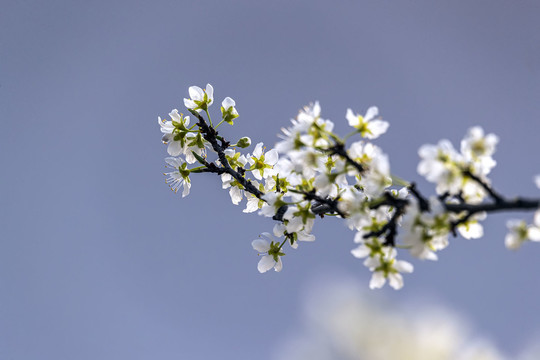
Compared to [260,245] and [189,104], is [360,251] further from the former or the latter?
[189,104]

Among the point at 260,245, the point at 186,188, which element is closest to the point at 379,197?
the point at 260,245

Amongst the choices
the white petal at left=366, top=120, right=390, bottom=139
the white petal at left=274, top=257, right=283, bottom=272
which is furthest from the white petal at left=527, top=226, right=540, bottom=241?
the white petal at left=274, top=257, right=283, bottom=272

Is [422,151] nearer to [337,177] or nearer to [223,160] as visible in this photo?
[337,177]

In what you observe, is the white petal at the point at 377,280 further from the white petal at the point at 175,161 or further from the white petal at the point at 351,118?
the white petal at the point at 175,161

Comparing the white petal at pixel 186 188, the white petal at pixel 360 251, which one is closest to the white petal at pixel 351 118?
the white petal at pixel 360 251

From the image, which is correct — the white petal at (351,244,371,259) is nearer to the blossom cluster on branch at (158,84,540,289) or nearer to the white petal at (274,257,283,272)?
the blossom cluster on branch at (158,84,540,289)

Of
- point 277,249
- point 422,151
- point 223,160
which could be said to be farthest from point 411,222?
Answer: point 223,160
